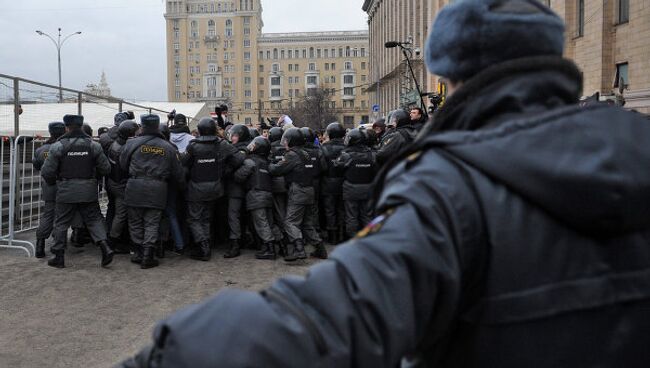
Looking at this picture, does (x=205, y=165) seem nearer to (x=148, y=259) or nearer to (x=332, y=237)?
(x=148, y=259)

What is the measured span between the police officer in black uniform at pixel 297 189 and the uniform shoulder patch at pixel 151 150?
173 cm

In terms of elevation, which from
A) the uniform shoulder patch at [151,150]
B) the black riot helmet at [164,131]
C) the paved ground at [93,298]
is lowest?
the paved ground at [93,298]

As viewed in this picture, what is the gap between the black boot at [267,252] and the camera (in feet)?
29.3

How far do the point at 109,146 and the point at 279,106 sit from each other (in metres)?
112

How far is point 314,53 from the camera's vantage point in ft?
409

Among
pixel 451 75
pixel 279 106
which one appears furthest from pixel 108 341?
A: pixel 279 106

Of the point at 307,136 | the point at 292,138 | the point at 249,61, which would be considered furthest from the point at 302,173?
the point at 249,61

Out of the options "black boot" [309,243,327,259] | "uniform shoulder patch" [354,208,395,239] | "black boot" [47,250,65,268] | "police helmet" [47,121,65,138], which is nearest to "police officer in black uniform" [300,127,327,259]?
"black boot" [309,243,327,259]

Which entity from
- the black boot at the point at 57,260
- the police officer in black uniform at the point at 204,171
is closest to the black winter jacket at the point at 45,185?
the black boot at the point at 57,260

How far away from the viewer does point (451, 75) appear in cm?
143

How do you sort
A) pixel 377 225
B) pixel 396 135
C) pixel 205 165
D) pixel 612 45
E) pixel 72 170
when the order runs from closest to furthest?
pixel 377 225 < pixel 72 170 < pixel 396 135 < pixel 205 165 < pixel 612 45

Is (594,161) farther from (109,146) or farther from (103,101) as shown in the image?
(103,101)

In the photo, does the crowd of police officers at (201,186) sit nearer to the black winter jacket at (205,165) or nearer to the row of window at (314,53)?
the black winter jacket at (205,165)

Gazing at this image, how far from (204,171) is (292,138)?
1.56m
